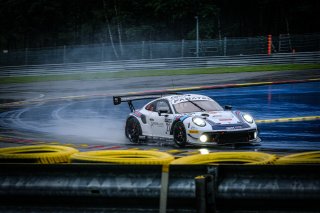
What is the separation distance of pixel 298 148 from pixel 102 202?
782 cm

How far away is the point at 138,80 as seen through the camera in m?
36.1

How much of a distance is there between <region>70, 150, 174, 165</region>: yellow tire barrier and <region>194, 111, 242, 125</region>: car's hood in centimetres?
684

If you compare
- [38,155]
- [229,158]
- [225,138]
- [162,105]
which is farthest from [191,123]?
[229,158]

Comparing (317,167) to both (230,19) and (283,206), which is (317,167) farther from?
(230,19)

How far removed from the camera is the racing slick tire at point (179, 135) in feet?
40.1

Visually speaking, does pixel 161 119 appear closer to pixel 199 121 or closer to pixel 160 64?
pixel 199 121

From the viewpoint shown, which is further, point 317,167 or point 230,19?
point 230,19

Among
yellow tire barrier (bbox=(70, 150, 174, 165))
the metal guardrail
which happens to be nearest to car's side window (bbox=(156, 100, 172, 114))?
yellow tire barrier (bbox=(70, 150, 174, 165))

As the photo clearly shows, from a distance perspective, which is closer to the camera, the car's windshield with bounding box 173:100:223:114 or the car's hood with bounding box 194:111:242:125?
the car's hood with bounding box 194:111:242:125

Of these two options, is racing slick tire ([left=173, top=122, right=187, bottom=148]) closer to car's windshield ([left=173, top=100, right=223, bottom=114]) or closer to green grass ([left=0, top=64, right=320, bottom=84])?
car's windshield ([left=173, top=100, right=223, bottom=114])

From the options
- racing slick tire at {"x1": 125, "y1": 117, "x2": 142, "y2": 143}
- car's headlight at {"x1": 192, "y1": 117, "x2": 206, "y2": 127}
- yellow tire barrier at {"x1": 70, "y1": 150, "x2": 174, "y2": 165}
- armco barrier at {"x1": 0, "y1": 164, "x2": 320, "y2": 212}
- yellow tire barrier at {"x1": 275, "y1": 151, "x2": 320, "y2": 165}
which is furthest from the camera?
racing slick tire at {"x1": 125, "y1": 117, "x2": 142, "y2": 143}

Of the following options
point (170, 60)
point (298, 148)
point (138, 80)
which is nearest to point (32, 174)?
point (298, 148)

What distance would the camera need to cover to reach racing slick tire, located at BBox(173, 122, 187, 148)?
1224 centimetres

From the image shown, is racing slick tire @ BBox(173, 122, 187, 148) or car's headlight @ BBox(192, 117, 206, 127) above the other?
car's headlight @ BBox(192, 117, 206, 127)
